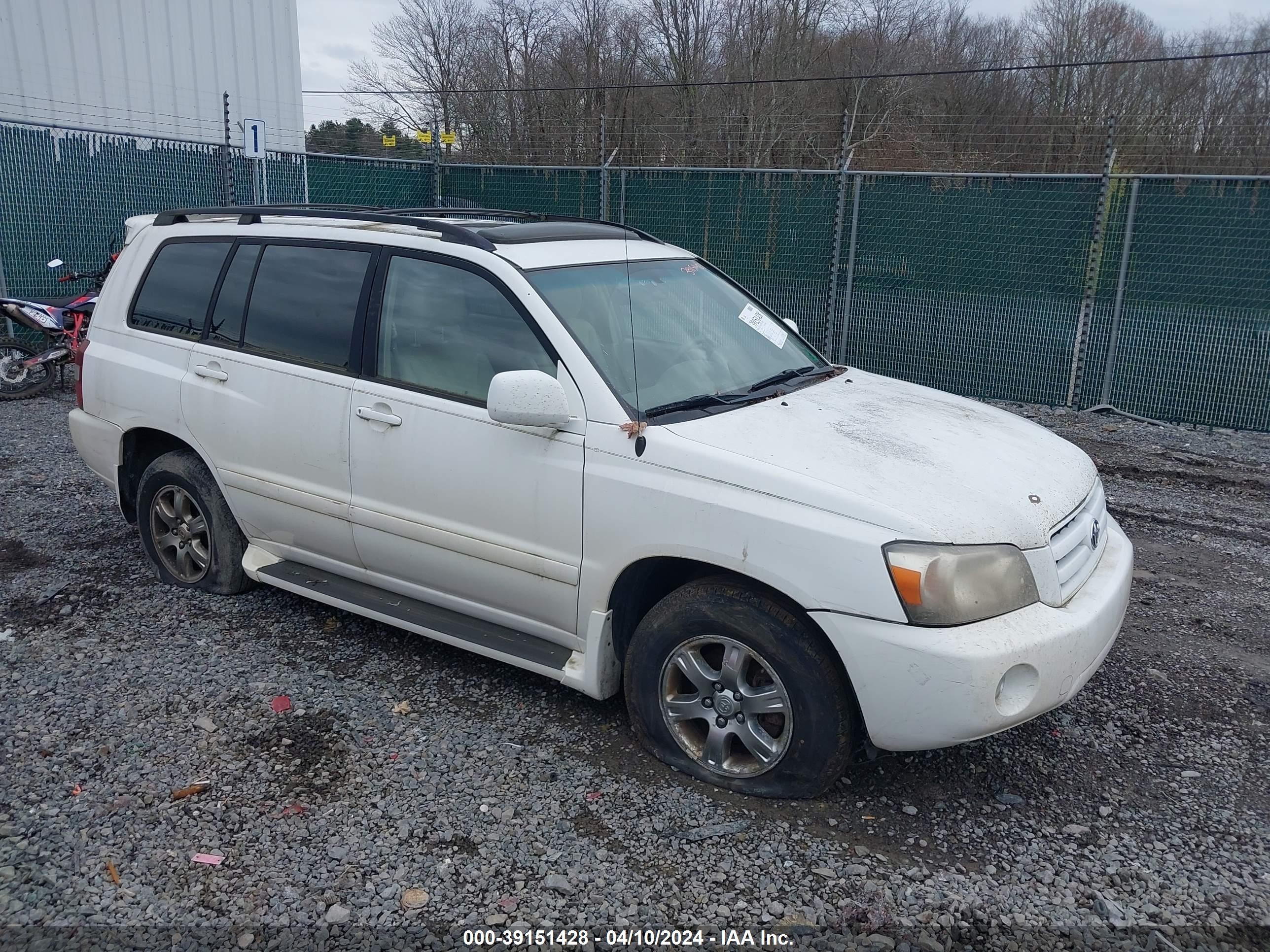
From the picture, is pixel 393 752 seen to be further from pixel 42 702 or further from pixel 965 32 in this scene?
pixel 965 32

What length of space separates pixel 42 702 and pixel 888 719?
3.33 meters

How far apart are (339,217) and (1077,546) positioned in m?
3.44

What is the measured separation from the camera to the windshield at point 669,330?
383 centimetres

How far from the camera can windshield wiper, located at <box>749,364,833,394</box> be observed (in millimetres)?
4180

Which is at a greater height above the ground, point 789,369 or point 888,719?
point 789,369

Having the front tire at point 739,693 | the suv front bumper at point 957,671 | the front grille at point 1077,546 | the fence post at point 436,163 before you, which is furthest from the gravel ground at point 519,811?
the fence post at point 436,163

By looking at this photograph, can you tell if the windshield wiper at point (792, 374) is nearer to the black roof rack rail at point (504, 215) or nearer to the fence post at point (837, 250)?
the black roof rack rail at point (504, 215)

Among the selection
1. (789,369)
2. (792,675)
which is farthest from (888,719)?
(789,369)

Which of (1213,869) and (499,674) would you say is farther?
(499,674)

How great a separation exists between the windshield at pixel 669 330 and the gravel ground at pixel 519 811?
137cm

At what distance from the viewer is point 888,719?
314 cm

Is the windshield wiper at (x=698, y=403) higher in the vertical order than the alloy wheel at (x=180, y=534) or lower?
higher

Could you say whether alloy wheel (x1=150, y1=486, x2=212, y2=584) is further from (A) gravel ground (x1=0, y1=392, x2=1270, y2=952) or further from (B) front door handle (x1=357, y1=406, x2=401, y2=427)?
(B) front door handle (x1=357, y1=406, x2=401, y2=427)

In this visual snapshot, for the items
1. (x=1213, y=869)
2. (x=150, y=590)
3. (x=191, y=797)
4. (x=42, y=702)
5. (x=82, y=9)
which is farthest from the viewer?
(x=82, y=9)
